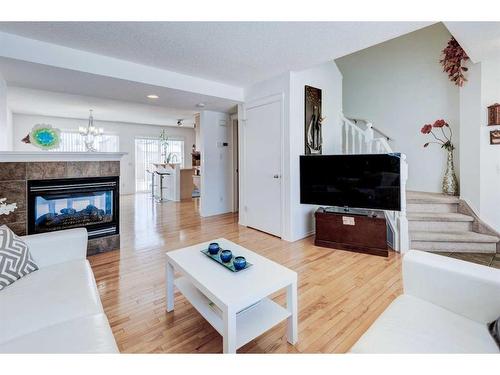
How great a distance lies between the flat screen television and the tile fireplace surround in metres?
2.45

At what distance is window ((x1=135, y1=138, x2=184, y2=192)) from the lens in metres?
8.48

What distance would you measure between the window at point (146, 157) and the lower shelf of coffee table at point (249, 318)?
7.68 metres

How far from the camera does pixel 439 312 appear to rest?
1.16 metres

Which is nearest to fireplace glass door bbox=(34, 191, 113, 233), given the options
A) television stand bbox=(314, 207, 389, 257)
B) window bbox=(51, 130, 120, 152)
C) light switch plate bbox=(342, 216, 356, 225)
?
television stand bbox=(314, 207, 389, 257)

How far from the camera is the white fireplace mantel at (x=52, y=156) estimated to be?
2.49 metres

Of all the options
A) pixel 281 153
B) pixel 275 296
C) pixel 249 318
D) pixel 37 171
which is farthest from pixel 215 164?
pixel 249 318

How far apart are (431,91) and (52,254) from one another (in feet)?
16.6

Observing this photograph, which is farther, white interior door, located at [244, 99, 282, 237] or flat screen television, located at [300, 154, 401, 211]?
white interior door, located at [244, 99, 282, 237]

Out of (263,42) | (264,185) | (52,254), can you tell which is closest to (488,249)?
(264,185)

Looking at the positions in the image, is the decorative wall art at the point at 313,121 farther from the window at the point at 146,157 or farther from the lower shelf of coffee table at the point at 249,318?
the window at the point at 146,157

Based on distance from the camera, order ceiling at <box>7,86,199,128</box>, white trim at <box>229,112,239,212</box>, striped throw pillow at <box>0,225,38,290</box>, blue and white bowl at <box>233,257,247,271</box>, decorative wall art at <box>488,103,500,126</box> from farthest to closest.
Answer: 1. white trim at <box>229,112,239,212</box>
2. ceiling at <box>7,86,199,128</box>
3. decorative wall art at <box>488,103,500,126</box>
4. blue and white bowl at <box>233,257,247,271</box>
5. striped throw pillow at <box>0,225,38,290</box>

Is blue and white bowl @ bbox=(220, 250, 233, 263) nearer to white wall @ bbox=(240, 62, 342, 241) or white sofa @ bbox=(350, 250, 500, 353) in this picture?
white sofa @ bbox=(350, 250, 500, 353)
